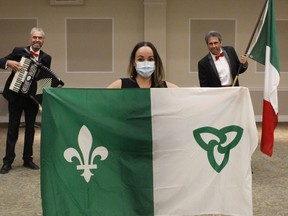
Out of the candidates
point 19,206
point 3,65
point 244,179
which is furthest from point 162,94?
point 3,65

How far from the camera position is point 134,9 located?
30.3 ft

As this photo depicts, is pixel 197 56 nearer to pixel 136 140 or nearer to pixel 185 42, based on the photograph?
pixel 185 42

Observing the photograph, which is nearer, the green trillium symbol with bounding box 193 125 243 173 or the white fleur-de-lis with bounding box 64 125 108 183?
the white fleur-de-lis with bounding box 64 125 108 183

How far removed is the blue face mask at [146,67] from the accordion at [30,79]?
7.11 feet

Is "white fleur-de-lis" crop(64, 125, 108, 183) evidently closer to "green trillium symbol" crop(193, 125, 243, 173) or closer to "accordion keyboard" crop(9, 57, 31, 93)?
"green trillium symbol" crop(193, 125, 243, 173)

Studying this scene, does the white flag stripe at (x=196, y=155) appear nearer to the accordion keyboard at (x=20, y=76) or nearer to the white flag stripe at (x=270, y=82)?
the white flag stripe at (x=270, y=82)

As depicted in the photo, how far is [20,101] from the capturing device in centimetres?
491

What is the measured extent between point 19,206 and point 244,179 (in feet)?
6.39

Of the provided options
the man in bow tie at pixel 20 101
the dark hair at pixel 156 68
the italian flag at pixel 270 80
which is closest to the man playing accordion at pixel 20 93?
the man in bow tie at pixel 20 101

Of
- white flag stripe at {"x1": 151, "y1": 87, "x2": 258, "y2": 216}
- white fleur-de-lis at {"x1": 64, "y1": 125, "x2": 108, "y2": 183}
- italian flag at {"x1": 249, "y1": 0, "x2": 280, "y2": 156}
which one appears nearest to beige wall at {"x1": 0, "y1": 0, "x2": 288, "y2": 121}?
italian flag at {"x1": 249, "y1": 0, "x2": 280, "y2": 156}

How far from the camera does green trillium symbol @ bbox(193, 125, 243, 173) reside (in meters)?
2.78

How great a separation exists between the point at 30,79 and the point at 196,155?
2.60 metres

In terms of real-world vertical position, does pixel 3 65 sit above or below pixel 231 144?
above

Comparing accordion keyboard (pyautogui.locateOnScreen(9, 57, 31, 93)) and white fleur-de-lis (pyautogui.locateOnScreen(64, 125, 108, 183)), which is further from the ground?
accordion keyboard (pyautogui.locateOnScreen(9, 57, 31, 93))
